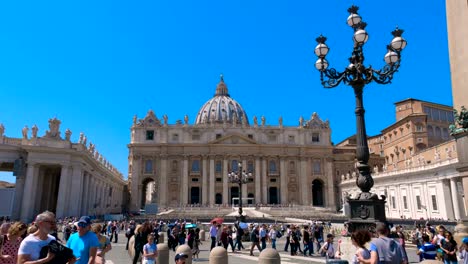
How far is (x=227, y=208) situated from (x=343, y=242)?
45.9 m

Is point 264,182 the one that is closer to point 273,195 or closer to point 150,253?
point 273,195

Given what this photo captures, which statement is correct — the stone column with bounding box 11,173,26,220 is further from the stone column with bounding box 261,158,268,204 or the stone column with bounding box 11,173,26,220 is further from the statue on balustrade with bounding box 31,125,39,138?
the stone column with bounding box 261,158,268,204

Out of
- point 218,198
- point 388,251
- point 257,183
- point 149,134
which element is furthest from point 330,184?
point 388,251

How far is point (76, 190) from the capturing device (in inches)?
1206

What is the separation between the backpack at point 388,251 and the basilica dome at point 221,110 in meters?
84.0

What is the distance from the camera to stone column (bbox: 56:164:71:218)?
29.2 meters

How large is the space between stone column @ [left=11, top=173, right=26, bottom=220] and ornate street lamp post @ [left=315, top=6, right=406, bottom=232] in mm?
27945

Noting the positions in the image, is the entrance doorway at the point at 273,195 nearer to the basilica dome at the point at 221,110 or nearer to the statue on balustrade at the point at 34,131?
the basilica dome at the point at 221,110

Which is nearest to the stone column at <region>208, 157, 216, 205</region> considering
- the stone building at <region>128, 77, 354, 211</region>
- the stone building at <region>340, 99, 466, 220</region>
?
the stone building at <region>128, 77, 354, 211</region>

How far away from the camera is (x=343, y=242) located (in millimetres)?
8320

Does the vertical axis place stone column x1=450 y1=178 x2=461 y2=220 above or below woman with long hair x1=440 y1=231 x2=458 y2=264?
above

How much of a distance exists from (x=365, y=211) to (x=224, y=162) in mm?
55482

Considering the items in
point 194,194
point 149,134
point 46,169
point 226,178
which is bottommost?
point 194,194

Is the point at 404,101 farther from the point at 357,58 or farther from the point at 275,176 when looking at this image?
the point at 357,58
